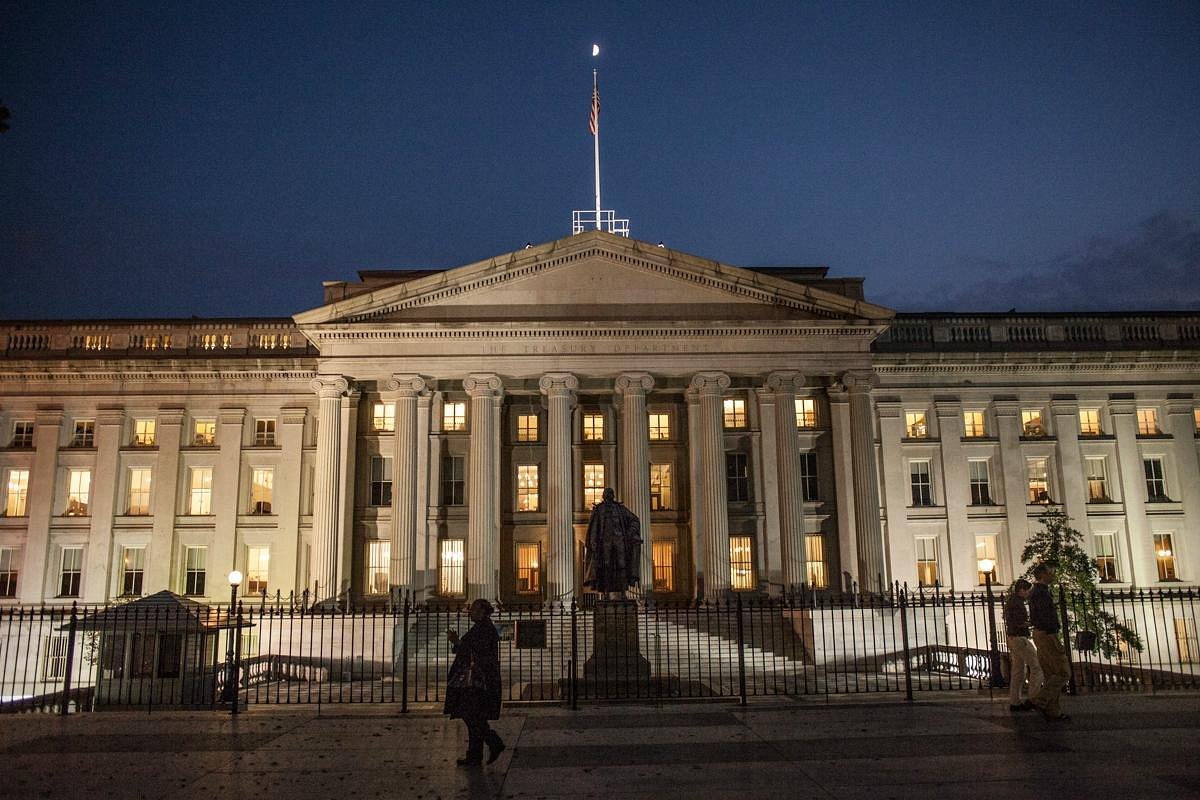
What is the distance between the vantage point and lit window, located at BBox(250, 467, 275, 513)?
3878cm

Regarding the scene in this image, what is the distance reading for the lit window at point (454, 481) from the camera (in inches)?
1481

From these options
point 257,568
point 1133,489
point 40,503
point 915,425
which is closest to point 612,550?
point 257,568

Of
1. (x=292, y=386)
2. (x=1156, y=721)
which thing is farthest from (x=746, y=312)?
(x=1156, y=721)

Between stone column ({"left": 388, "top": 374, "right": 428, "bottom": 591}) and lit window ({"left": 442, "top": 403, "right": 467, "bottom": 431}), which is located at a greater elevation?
lit window ({"left": 442, "top": 403, "right": 467, "bottom": 431})

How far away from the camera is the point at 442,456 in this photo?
124 ft

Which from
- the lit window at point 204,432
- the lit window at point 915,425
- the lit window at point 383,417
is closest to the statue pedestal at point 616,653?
the lit window at point 383,417

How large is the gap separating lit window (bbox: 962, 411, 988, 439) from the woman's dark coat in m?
33.2

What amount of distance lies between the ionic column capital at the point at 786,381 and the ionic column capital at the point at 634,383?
4808mm

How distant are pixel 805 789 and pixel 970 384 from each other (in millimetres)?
33643

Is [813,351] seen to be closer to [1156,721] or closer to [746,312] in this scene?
[746,312]

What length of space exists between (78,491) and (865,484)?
33361 mm

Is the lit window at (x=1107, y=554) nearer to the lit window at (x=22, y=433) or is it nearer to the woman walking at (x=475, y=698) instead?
the woman walking at (x=475, y=698)

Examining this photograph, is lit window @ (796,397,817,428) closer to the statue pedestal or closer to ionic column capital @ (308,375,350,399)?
the statue pedestal

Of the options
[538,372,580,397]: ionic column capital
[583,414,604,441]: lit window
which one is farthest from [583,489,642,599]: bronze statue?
[583,414,604,441]: lit window
